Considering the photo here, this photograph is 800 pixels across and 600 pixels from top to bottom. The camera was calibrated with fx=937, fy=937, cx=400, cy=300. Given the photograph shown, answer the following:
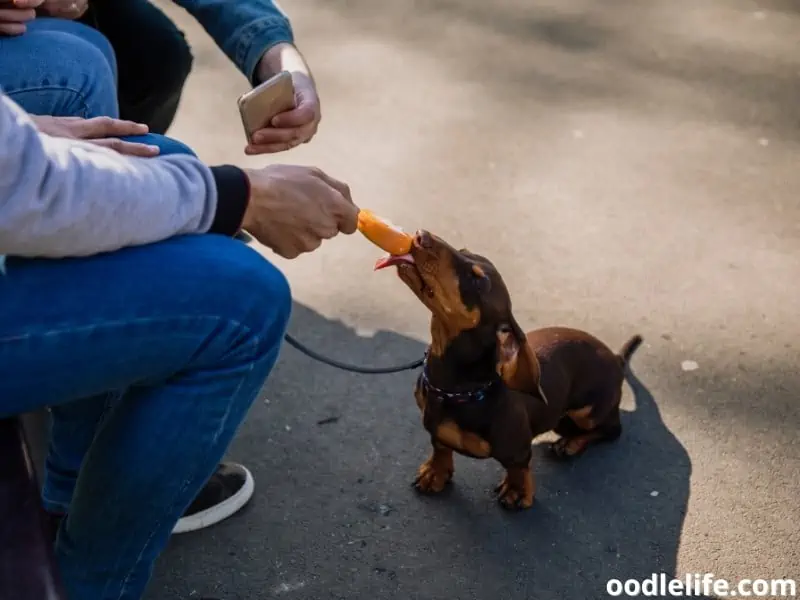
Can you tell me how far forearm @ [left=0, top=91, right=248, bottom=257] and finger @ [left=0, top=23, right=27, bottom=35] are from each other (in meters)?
0.55

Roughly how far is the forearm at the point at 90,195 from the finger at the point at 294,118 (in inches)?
18.5

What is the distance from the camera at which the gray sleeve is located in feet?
3.26

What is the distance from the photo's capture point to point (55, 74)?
154 centimetres

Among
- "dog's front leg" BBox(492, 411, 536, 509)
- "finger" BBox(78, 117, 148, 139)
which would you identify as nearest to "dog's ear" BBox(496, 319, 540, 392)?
"dog's front leg" BBox(492, 411, 536, 509)

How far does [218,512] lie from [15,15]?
977mm

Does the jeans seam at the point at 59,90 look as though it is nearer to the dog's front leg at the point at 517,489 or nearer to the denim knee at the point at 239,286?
the denim knee at the point at 239,286

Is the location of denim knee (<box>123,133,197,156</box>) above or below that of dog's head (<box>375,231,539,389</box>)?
above

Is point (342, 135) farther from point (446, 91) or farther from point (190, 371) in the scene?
point (190, 371)

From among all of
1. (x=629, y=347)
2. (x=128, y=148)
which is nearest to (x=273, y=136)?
(x=128, y=148)

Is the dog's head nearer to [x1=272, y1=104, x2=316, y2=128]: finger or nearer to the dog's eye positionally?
the dog's eye

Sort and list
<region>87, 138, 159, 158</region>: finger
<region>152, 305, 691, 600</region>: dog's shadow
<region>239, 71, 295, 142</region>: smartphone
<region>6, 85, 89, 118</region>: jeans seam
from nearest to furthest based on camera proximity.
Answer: <region>87, 138, 159, 158</region>: finger
<region>6, 85, 89, 118</region>: jeans seam
<region>239, 71, 295, 142</region>: smartphone
<region>152, 305, 691, 600</region>: dog's shadow

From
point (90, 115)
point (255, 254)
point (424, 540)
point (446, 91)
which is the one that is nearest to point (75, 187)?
point (255, 254)

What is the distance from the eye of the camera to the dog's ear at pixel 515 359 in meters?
1.64

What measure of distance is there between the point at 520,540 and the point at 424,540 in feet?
0.61
